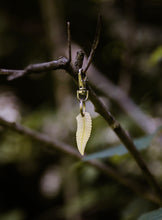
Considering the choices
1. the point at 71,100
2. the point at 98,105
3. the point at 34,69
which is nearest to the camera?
the point at 34,69

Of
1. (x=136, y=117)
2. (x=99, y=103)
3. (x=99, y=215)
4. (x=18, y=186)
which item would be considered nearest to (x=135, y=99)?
(x=136, y=117)

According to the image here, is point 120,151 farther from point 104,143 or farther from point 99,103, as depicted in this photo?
point 104,143

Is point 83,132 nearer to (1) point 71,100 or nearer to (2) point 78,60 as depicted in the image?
(2) point 78,60

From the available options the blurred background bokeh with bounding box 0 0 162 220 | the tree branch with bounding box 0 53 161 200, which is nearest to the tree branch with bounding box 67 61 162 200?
the tree branch with bounding box 0 53 161 200

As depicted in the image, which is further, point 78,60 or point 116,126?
point 116,126

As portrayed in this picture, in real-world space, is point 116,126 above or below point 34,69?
below

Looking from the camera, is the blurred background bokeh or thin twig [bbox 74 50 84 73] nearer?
thin twig [bbox 74 50 84 73]

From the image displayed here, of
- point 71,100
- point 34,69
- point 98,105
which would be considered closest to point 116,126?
point 98,105

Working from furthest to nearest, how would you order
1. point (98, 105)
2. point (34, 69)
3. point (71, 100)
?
1. point (71, 100)
2. point (98, 105)
3. point (34, 69)

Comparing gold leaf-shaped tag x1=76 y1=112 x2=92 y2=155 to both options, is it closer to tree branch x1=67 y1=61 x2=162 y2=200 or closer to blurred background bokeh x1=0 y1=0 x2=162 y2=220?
tree branch x1=67 y1=61 x2=162 y2=200
